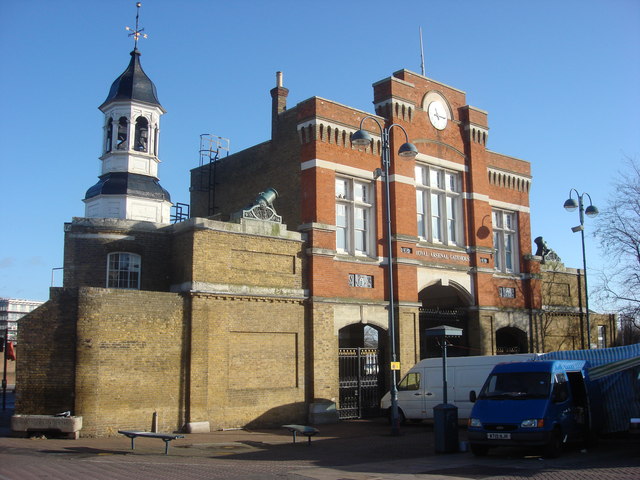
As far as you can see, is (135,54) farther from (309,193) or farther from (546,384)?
(546,384)

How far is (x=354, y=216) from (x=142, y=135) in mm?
10162

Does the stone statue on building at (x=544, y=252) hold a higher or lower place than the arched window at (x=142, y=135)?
lower

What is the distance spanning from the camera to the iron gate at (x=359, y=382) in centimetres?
2388

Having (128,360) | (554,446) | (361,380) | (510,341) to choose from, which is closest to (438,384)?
(361,380)

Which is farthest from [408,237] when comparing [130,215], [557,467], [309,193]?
[557,467]

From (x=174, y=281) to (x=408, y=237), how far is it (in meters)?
9.47

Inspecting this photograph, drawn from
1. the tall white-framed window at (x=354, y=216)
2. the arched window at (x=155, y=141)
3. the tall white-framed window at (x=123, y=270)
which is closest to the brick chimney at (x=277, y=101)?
the tall white-framed window at (x=354, y=216)

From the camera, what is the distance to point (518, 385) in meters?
14.7

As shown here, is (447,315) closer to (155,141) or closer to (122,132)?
(155,141)

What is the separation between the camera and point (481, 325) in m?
28.3

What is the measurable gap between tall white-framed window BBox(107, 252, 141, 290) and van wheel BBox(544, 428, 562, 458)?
45.7ft

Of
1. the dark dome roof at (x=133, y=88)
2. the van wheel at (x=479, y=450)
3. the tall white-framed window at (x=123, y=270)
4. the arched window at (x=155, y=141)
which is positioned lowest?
the van wheel at (x=479, y=450)

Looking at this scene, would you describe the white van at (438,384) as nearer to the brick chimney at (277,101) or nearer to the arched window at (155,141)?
the brick chimney at (277,101)

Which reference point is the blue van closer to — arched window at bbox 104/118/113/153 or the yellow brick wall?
the yellow brick wall
